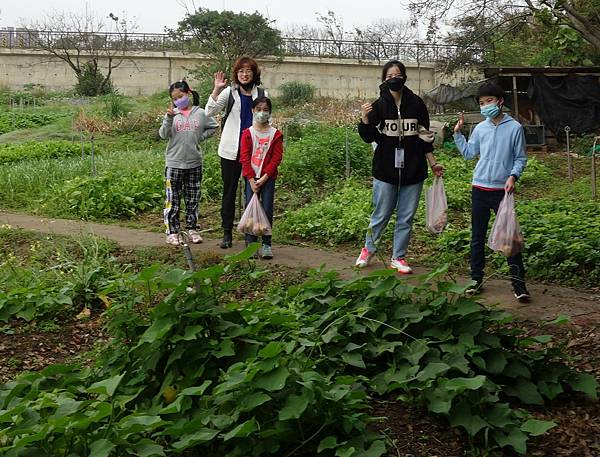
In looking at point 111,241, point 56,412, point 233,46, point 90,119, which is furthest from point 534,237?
point 233,46

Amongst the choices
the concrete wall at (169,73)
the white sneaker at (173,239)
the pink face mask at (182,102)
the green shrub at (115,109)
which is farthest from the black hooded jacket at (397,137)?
the concrete wall at (169,73)

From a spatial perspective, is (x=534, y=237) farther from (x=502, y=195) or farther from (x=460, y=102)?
(x=460, y=102)

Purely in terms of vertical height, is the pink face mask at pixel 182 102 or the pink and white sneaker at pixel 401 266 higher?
the pink face mask at pixel 182 102

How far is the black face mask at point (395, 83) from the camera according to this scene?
297 inches

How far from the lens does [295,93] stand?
106 ft

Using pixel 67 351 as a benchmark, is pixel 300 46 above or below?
above

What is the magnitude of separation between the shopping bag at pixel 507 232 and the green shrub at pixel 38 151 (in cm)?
1247

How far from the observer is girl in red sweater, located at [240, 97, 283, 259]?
8.49 meters

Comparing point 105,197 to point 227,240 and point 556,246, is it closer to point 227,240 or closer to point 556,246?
point 227,240

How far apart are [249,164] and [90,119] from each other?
16207mm

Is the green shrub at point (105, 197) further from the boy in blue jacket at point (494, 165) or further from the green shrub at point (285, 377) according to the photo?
the green shrub at point (285, 377)

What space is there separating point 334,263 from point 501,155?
7.40 feet

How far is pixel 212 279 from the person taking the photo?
460cm

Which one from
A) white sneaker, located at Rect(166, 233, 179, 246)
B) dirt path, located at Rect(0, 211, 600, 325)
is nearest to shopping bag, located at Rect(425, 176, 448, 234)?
dirt path, located at Rect(0, 211, 600, 325)
